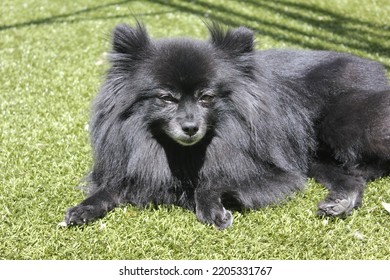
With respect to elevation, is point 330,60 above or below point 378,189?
above

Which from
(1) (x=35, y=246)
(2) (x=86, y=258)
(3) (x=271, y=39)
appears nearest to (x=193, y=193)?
(2) (x=86, y=258)

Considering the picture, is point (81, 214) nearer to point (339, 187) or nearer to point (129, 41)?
point (129, 41)

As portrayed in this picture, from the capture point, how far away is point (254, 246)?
10.4 feet

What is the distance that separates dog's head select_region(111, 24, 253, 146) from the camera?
3.29m

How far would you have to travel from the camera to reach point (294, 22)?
921 centimetres

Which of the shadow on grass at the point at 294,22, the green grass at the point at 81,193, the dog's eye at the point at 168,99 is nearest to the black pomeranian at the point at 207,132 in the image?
the dog's eye at the point at 168,99

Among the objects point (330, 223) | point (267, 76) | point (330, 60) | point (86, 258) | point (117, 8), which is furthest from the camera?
point (117, 8)

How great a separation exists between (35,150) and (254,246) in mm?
2410

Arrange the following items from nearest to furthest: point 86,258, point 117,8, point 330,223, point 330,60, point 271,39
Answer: point 86,258, point 330,223, point 330,60, point 271,39, point 117,8

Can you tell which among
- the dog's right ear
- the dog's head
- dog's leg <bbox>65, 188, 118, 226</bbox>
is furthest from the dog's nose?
dog's leg <bbox>65, 188, 118, 226</bbox>

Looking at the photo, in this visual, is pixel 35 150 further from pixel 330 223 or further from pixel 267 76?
pixel 330 223

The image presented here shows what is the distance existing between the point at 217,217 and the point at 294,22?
6.71m

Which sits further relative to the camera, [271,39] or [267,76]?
[271,39]

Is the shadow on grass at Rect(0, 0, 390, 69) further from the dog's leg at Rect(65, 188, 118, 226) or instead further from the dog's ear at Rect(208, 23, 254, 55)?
the dog's leg at Rect(65, 188, 118, 226)
